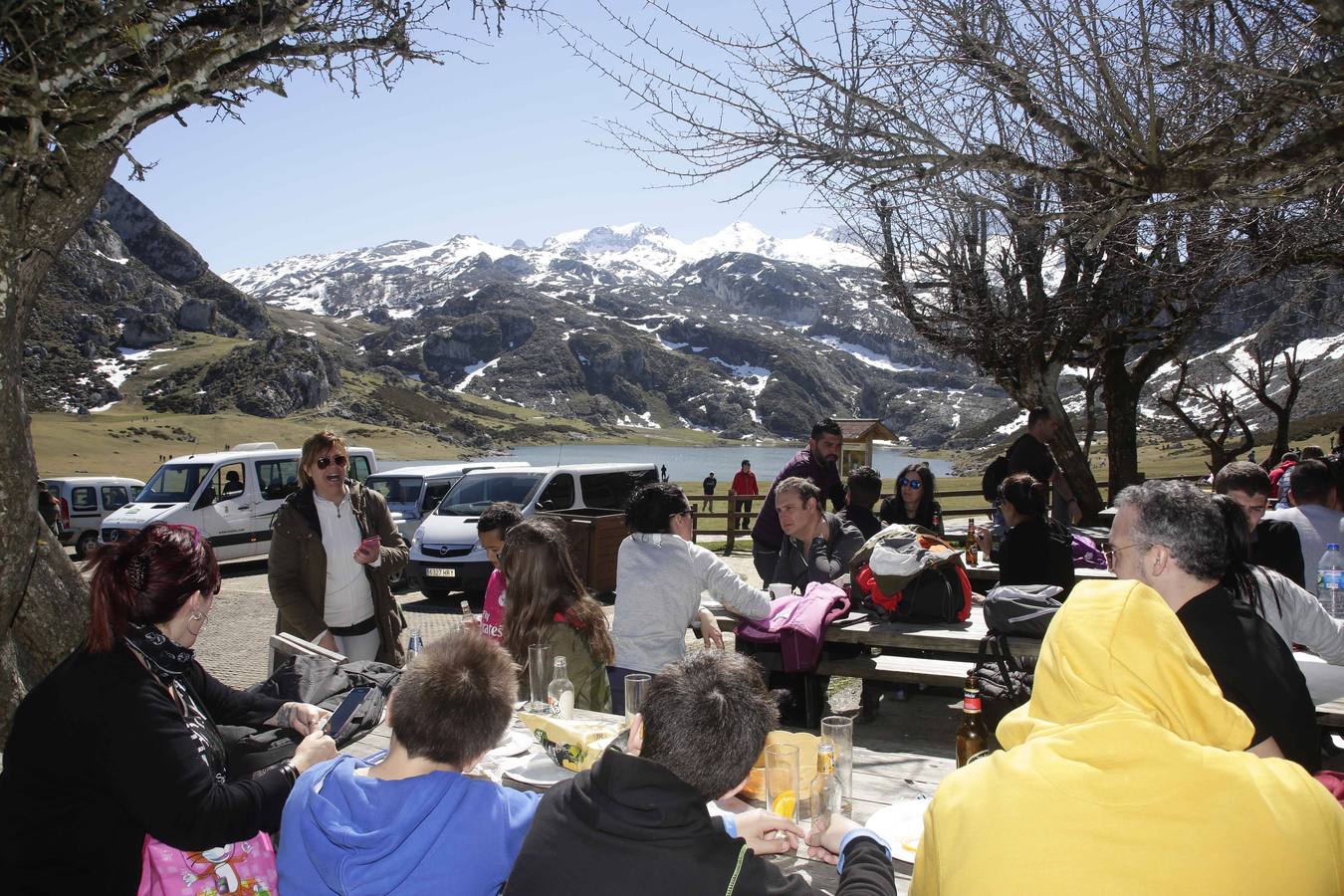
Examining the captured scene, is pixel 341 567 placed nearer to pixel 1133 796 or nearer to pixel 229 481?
pixel 1133 796

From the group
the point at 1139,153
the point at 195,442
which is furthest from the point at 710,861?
the point at 195,442

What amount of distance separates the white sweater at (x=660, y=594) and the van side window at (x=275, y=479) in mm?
13350

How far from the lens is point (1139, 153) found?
4.83 metres

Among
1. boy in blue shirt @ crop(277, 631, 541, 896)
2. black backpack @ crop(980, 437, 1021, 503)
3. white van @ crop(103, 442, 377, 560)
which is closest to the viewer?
boy in blue shirt @ crop(277, 631, 541, 896)

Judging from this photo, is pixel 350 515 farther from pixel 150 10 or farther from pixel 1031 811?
pixel 1031 811

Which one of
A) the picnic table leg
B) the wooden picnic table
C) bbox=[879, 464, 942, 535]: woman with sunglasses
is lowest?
the picnic table leg

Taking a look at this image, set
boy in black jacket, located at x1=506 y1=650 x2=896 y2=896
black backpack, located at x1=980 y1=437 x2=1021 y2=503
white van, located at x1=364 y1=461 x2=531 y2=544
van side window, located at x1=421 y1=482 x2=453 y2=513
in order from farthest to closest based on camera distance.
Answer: van side window, located at x1=421 y1=482 x2=453 y2=513 → white van, located at x1=364 y1=461 x2=531 y2=544 → black backpack, located at x1=980 y1=437 x2=1021 y2=503 → boy in black jacket, located at x1=506 y1=650 x2=896 y2=896

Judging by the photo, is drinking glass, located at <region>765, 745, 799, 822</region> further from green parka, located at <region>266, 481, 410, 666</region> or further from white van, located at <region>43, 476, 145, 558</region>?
white van, located at <region>43, 476, 145, 558</region>

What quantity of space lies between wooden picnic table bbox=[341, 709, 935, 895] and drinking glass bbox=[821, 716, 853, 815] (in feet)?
0.37

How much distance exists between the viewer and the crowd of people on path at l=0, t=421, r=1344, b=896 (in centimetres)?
165

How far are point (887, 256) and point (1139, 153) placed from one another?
30.2 feet

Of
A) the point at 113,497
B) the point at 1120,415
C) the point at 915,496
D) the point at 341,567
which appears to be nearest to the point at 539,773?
the point at 341,567

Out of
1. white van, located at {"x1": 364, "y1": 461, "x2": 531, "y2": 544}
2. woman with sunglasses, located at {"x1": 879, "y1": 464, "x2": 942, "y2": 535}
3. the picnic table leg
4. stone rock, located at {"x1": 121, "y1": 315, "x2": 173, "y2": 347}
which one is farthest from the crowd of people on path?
stone rock, located at {"x1": 121, "y1": 315, "x2": 173, "y2": 347}

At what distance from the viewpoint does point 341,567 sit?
193 inches
